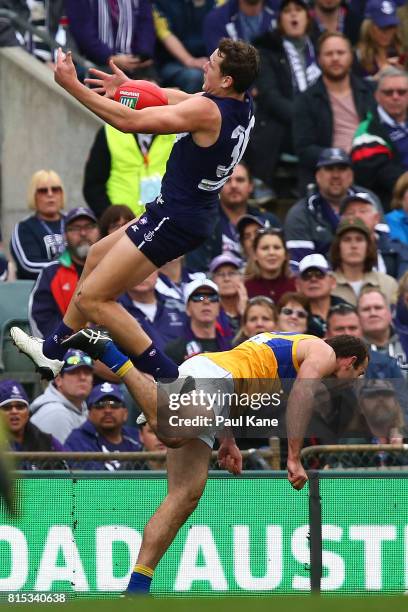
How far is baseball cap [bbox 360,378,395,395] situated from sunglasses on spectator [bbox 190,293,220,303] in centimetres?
159

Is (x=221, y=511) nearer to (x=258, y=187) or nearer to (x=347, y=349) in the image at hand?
(x=347, y=349)

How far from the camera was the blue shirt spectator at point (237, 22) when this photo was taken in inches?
667

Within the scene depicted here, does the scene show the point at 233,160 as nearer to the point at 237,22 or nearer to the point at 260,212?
the point at 260,212

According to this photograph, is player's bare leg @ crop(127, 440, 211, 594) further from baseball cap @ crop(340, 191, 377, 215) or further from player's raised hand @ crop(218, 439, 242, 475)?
baseball cap @ crop(340, 191, 377, 215)

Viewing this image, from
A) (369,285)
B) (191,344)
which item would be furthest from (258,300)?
(369,285)

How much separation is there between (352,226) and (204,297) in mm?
1553

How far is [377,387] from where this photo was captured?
12.6 metres

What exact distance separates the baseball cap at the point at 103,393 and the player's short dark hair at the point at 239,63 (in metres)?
2.97

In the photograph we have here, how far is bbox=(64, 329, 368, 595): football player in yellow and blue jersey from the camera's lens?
11062mm

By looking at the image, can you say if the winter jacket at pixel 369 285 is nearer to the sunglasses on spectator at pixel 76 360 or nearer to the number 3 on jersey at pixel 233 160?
the sunglasses on spectator at pixel 76 360

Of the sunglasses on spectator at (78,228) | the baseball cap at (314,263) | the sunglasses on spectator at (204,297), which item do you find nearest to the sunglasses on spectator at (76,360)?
the sunglasses on spectator at (204,297)

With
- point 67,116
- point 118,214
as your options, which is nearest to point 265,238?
point 118,214

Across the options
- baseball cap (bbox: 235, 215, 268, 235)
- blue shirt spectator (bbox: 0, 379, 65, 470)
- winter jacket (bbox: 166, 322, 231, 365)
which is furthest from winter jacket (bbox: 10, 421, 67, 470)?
baseball cap (bbox: 235, 215, 268, 235)

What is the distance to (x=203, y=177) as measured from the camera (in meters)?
10.8
